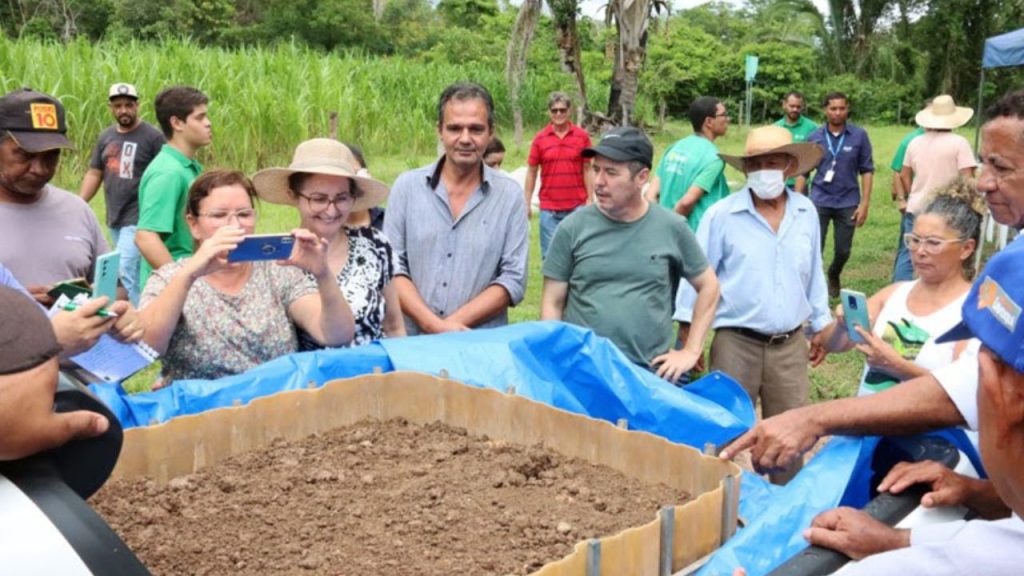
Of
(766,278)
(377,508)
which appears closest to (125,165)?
(766,278)

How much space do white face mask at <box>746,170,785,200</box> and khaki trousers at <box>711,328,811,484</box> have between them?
551 mm

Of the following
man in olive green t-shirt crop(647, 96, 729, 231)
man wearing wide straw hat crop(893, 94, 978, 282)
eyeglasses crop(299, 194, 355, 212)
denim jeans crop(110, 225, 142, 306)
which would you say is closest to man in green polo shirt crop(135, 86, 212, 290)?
denim jeans crop(110, 225, 142, 306)

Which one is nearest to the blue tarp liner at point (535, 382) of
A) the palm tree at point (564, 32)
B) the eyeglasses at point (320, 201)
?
the eyeglasses at point (320, 201)

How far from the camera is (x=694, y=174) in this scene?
6.17 metres

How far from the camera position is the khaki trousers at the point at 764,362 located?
13.3 feet

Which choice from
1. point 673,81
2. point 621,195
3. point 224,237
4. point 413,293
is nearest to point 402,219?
point 413,293

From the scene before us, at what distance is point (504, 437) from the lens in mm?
2809

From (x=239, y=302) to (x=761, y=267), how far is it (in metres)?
2.00

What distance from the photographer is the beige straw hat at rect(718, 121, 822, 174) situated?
4.07m

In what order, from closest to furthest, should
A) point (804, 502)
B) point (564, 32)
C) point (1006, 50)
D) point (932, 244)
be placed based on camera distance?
point (804, 502) < point (932, 244) < point (1006, 50) < point (564, 32)

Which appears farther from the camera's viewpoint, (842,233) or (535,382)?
(842,233)

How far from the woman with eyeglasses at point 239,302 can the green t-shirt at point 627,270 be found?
968 millimetres

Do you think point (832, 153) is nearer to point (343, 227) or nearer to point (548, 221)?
point (548, 221)

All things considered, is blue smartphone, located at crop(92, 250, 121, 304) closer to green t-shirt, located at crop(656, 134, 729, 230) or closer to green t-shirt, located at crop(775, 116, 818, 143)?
green t-shirt, located at crop(656, 134, 729, 230)
